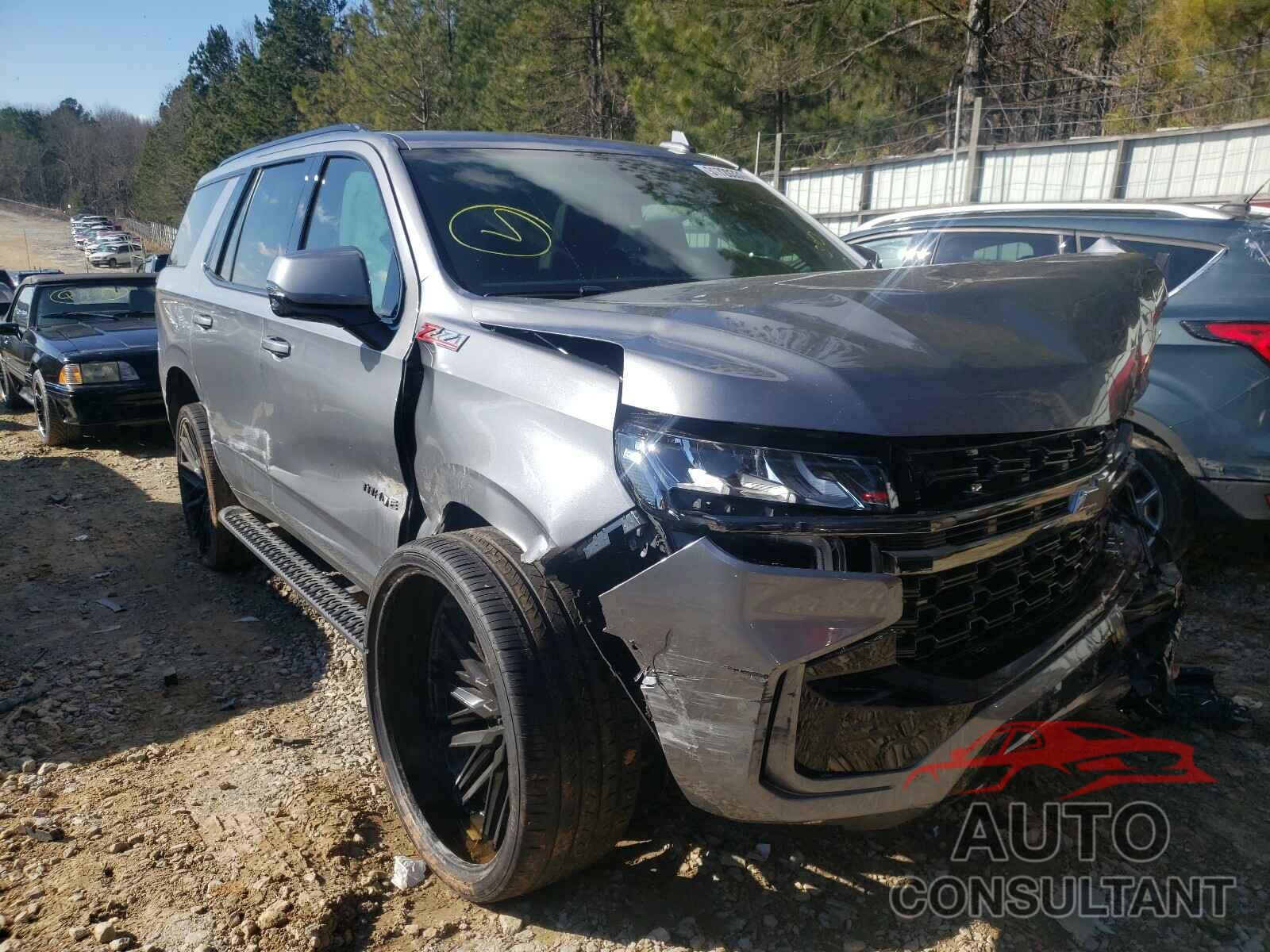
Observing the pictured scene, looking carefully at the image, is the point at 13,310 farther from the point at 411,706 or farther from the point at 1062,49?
the point at 1062,49

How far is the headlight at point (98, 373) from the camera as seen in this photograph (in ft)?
28.1

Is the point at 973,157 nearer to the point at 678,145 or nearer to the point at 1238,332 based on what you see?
the point at 1238,332

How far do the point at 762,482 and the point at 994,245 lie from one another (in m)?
4.31

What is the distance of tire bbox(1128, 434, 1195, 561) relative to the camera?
13.6 feet

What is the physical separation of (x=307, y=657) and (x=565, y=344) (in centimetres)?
244

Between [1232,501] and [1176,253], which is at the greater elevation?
[1176,253]

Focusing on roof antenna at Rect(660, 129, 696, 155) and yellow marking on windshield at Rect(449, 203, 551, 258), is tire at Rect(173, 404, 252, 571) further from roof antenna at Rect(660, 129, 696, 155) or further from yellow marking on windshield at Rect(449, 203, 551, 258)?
roof antenna at Rect(660, 129, 696, 155)

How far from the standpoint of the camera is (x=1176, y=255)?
4.57 m

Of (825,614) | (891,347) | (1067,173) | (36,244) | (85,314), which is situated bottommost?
(36,244)

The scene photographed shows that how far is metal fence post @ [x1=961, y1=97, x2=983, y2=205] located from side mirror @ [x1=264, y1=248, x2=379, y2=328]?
11.7 metres

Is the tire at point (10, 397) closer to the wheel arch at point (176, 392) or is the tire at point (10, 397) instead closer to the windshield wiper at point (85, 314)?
the windshield wiper at point (85, 314)

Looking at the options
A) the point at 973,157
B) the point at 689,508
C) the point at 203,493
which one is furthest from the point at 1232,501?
the point at 973,157

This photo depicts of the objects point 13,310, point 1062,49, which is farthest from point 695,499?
point 1062,49

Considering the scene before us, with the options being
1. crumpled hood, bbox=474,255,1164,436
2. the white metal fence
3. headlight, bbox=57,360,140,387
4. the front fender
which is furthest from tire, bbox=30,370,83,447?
the white metal fence
